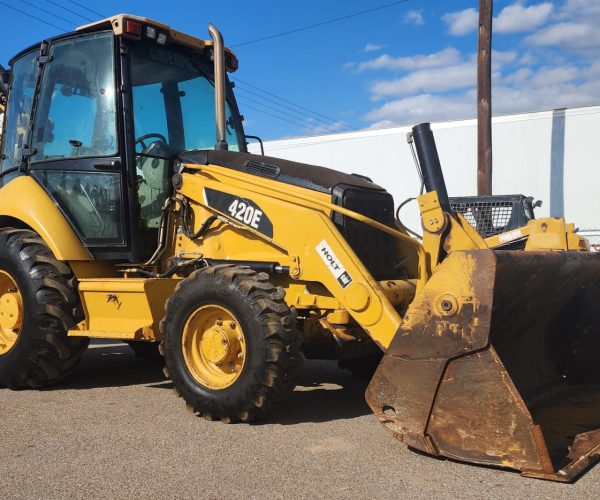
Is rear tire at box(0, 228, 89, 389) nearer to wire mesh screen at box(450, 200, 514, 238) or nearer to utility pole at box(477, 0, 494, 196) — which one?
wire mesh screen at box(450, 200, 514, 238)

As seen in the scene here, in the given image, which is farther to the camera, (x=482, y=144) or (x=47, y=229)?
(x=482, y=144)

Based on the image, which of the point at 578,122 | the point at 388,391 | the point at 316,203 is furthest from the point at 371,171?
the point at 388,391

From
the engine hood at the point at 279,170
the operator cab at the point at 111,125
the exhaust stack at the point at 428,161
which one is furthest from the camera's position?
the operator cab at the point at 111,125

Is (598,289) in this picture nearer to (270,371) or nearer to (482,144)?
(270,371)

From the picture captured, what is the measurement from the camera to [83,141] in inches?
218

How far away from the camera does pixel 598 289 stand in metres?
4.80

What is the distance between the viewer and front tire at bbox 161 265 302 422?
13.5 feet

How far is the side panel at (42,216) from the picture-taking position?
5.45m

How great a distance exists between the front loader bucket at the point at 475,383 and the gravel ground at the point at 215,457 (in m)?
0.14

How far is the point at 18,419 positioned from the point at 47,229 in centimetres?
160

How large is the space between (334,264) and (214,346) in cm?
96

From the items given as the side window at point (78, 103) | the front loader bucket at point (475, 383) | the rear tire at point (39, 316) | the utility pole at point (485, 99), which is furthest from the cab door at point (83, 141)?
the utility pole at point (485, 99)

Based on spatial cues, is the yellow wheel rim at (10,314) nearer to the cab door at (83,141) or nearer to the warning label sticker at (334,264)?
the cab door at (83,141)

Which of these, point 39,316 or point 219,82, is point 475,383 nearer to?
point 219,82
